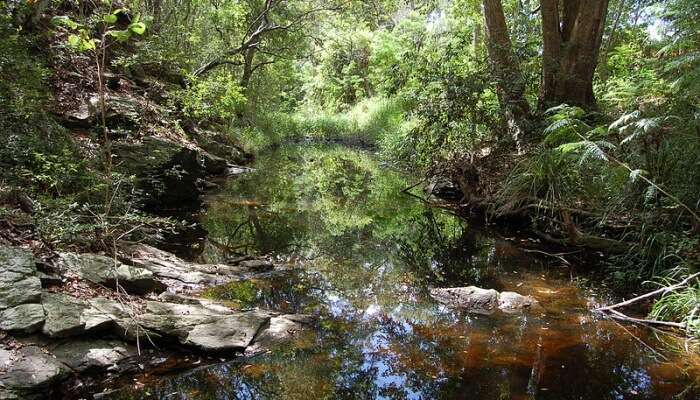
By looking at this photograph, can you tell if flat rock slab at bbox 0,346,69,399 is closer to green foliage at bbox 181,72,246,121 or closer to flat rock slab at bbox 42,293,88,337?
flat rock slab at bbox 42,293,88,337

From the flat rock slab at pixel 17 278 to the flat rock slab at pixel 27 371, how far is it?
45cm

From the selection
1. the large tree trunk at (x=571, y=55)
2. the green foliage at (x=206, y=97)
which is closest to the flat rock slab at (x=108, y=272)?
the green foliage at (x=206, y=97)

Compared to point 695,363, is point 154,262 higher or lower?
higher

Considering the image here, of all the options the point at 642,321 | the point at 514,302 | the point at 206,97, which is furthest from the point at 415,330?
the point at 206,97

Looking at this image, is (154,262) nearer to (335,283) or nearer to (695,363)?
(335,283)

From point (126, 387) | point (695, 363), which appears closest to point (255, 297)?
point (126, 387)

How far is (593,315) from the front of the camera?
514 centimetres

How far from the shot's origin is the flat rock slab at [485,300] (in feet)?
17.3

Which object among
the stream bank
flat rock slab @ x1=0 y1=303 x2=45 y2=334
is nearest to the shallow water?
the stream bank

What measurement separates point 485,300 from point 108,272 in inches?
162

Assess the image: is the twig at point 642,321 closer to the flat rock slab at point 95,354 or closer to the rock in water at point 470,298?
the rock in water at point 470,298

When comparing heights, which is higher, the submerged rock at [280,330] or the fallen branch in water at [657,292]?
the submerged rock at [280,330]

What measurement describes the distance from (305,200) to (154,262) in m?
6.01

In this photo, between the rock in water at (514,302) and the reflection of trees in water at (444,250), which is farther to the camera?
the reflection of trees in water at (444,250)
